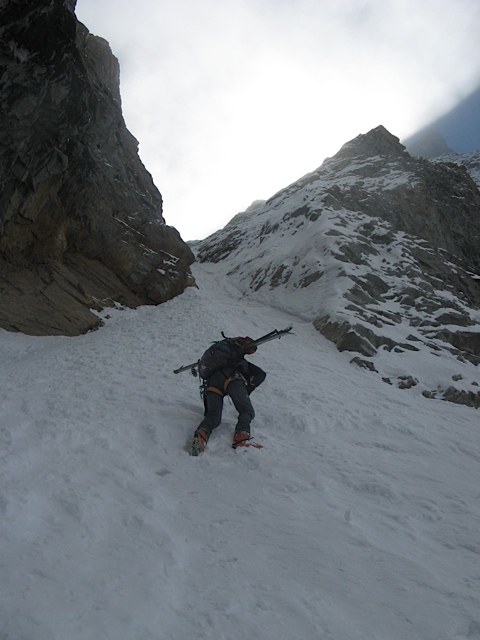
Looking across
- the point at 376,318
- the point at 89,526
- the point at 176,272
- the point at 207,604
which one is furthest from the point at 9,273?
the point at 376,318

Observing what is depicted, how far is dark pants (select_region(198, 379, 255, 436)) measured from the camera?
5961 millimetres

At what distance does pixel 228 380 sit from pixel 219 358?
0.40 m

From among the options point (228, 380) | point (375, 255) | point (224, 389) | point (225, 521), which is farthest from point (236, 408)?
point (375, 255)

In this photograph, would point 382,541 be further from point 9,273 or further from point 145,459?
point 9,273

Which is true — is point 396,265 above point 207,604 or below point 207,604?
above

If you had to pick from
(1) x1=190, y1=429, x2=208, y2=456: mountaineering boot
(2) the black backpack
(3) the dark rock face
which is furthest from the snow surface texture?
(3) the dark rock face

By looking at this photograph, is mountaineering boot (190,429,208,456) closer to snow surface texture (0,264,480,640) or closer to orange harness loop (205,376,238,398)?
snow surface texture (0,264,480,640)

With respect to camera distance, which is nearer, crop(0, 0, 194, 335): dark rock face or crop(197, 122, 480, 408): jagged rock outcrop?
crop(0, 0, 194, 335): dark rock face

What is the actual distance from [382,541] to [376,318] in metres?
15.7

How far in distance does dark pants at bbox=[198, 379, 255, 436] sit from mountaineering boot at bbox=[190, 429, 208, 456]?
131 mm

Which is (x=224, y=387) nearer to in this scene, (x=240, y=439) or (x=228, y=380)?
(x=228, y=380)

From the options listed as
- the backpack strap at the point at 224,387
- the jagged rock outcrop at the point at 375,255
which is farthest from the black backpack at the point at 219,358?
the jagged rock outcrop at the point at 375,255

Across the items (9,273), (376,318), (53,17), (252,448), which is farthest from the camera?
(376,318)

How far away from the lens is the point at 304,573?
3.15 metres
